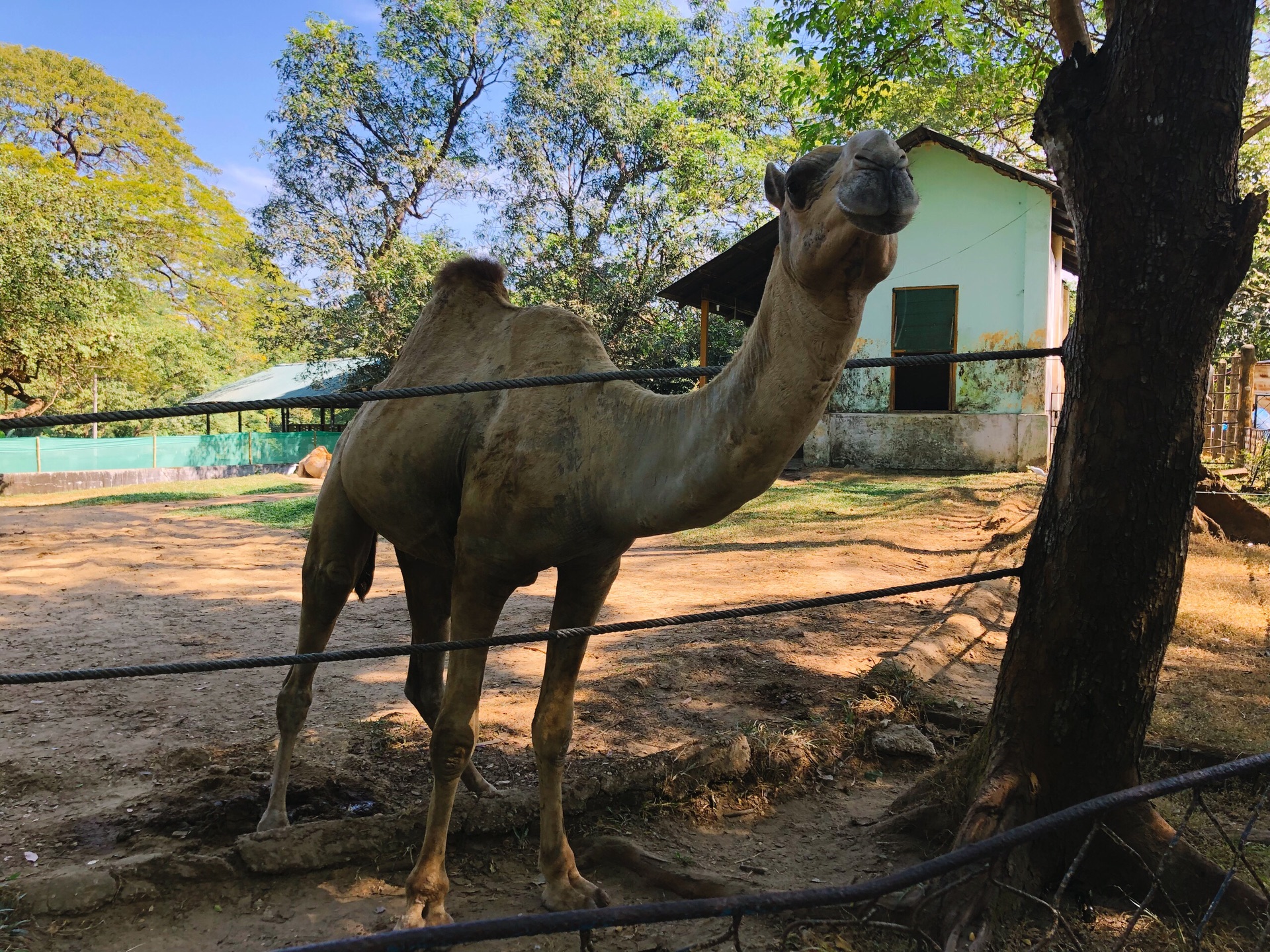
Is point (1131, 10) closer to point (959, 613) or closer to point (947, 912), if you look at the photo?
point (947, 912)

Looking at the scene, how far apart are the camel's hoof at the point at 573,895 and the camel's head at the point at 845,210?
229cm

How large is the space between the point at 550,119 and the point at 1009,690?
2324 cm

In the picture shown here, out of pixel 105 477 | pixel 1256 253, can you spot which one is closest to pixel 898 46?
pixel 1256 253

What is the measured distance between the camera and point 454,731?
2.94m

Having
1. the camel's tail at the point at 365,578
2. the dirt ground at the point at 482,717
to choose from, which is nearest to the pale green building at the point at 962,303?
the dirt ground at the point at 482,717

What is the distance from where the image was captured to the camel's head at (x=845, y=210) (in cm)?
170

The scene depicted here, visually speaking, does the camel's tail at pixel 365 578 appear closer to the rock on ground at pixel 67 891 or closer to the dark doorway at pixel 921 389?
the rock on ground at pixel 67 891

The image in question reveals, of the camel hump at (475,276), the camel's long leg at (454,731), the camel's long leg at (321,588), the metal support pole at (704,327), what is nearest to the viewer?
the camel's long leg at (454,731)

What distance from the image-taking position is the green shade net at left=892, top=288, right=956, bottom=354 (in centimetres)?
1716

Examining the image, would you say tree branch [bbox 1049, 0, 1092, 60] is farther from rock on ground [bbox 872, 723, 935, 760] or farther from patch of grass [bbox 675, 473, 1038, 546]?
patch of grass [bbox 675, 473, 1038, 546]

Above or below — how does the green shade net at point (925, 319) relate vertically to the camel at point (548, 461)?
above

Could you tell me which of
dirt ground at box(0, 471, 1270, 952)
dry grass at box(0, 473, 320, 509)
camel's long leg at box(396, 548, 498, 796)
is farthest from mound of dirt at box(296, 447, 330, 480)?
camel's long leg at box(396, 548, 498, 796)

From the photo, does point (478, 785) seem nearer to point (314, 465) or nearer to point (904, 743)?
point (904, 743)

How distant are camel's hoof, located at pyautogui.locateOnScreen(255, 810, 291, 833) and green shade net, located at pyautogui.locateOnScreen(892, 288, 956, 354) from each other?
15.7 m
